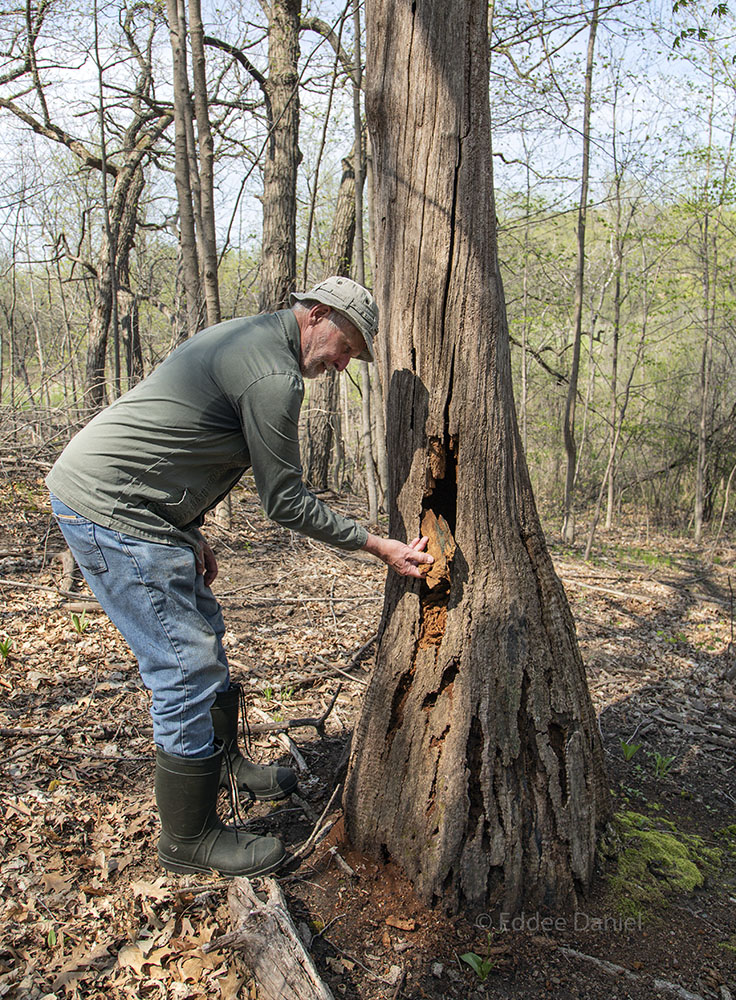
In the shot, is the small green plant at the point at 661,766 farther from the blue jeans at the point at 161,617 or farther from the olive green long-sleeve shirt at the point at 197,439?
the blue jeans at the point at 161,617

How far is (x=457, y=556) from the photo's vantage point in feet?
8.28

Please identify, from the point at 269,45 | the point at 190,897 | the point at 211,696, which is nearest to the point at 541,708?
the point at 211,696

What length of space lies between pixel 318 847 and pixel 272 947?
65 cm

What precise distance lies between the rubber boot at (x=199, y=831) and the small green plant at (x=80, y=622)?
217 cm

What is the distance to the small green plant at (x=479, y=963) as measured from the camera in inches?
87.1

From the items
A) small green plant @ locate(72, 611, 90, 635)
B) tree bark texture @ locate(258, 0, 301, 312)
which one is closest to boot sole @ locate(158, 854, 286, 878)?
small green plant @ locate(72, 611, 90, 635)

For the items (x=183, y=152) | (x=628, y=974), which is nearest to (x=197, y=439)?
(x=628, y=974)

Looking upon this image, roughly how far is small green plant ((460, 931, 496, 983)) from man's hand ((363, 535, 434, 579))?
50.9 inches

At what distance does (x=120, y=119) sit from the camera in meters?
11.7

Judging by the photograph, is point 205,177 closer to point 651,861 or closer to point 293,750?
point 293,750

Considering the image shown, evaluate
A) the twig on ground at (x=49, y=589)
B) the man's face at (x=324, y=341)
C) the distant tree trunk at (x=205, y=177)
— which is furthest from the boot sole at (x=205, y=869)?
the distant tree trunk at (x=205, y=177)

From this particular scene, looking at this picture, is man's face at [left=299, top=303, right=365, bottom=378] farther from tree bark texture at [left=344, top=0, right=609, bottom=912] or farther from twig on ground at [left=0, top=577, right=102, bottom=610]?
twig on ground at [left=0, top=577, right=102, bottom=610]

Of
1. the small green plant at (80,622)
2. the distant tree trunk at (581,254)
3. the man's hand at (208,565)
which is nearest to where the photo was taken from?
the man's hand at (208,565)

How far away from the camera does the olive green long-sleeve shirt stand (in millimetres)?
2254
